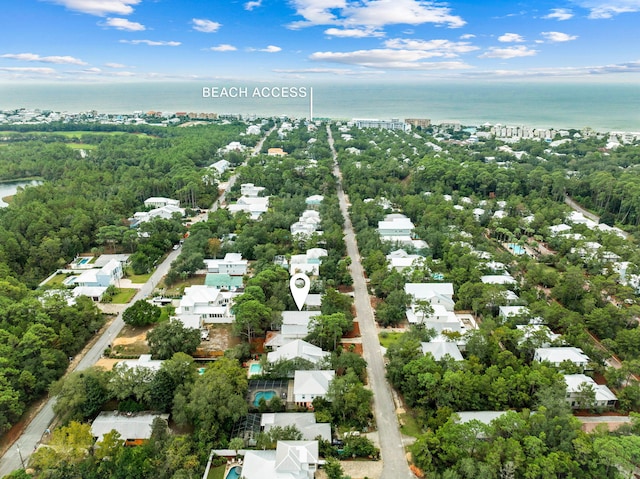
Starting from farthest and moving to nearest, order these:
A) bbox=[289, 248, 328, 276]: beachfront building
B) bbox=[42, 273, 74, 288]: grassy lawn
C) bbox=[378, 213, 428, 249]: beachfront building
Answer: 1. bbox=[378, 213, 428, 249]: beachfront building
2. bbox=[42, 273, 74, 288]: grassy lawn
3. bbox=[289, 248, 328, 276]: beachfront building

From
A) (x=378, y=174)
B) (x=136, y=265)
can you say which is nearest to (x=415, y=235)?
(x=378, y=174)

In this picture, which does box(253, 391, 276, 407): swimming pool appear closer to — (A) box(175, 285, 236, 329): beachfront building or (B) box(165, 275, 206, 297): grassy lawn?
(A) box(175, 285, 236, 329): beachfront building

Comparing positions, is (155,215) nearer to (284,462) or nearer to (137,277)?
(137,277)

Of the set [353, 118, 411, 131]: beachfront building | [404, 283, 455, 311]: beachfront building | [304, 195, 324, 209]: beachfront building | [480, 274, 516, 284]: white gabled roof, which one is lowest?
[404, 283, 455, 311]: beachfront building

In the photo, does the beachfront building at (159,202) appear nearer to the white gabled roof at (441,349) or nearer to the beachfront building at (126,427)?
the beachfront building at (126,427)

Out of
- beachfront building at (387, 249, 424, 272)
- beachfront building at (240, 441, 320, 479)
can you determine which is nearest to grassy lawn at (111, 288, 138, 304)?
beachfront building at (240, 441, 320, 479)
